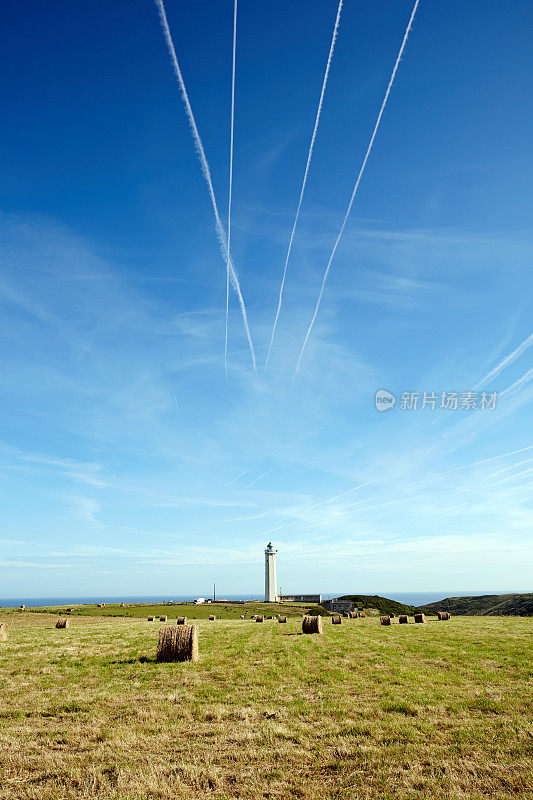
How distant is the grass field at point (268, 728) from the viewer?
7.25 meters

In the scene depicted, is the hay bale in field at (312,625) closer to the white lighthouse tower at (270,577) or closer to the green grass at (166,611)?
the green grass at (166,611)

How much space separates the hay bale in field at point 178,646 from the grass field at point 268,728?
0.56m

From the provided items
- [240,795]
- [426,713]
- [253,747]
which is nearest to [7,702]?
[253,747]

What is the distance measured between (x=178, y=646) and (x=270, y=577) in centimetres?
10212

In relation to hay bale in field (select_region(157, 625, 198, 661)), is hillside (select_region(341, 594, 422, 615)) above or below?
below

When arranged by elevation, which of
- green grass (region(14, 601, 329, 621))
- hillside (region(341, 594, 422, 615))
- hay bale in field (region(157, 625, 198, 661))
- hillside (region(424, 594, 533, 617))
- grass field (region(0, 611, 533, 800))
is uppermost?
hay bale in field (region(157, 625, 198, 661))

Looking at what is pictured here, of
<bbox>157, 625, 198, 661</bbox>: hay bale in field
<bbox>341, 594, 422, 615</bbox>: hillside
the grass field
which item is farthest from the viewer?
<bbox>341, 594, 422, 615</bbox>: hillside

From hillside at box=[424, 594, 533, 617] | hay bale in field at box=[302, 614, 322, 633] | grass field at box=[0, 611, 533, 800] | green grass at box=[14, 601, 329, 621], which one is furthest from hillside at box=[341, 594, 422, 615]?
grass field at box=[0, 611, 533, 800]

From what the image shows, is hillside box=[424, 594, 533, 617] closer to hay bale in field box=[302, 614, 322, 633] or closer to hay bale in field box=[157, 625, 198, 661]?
hay bale in field box=[302, 614, 322, 633]

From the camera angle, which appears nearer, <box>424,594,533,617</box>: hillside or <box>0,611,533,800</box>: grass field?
<box>0,611,533,800</box>: grass field

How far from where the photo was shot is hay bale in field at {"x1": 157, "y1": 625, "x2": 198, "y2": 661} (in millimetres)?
18438

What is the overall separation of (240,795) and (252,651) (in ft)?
51.3

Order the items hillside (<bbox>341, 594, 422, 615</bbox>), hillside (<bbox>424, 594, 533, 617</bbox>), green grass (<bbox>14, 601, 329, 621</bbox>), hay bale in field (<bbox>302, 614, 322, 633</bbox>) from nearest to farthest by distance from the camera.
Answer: hay bale in field (<bbox>302, 614, 322, 633</bbox>) < green grass (<bbox>14, 601, 329, 621</bbox>) < hillside (<bbox>341, 594, 422, 615</bbox>) < hillside (<bbox>424, 594, 533, 617</bbox>)

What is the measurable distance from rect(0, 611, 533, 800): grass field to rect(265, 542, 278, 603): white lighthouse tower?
4000 inches
